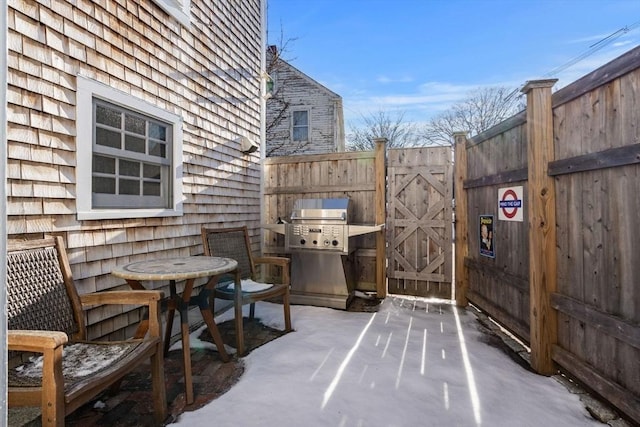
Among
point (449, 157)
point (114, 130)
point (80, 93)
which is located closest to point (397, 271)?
point (449, 157)

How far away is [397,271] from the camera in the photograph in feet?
15.1

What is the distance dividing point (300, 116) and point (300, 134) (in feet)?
2.02

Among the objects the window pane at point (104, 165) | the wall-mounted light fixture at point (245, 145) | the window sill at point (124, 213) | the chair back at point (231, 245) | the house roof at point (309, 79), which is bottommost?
the chair back at point (231, 245)

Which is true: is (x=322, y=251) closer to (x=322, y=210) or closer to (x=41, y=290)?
(x=322, y=210)

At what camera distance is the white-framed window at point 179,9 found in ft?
10.1

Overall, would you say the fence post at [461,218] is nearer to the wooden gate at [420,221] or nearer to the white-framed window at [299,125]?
the wooden gate at [420,221]

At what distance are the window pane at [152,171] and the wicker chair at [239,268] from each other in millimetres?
693

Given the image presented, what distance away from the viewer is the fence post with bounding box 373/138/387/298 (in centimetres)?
455

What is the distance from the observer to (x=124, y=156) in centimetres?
281

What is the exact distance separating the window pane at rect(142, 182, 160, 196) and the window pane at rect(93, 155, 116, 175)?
1.16ft

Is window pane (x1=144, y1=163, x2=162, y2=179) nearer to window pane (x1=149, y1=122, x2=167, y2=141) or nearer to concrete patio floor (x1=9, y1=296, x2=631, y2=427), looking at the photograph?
window pane (x1=149, y1=122, x2=167, y2=141)

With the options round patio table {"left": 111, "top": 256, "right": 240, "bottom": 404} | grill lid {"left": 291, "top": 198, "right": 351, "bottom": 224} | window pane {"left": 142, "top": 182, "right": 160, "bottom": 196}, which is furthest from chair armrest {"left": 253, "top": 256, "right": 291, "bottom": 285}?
window pane {"left": 142, "top": 182, "right": 160, "bottom": 196}

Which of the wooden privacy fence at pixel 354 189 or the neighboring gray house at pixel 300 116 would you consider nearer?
the wooden privacy fence at pixel 354 189

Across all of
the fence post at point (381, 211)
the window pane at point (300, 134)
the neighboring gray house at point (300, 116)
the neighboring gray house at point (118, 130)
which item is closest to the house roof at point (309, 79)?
the neighboring gray house at point (300, 116)
